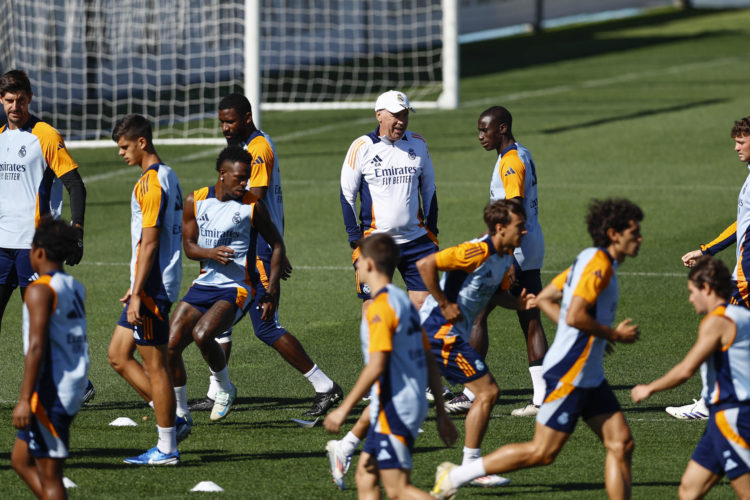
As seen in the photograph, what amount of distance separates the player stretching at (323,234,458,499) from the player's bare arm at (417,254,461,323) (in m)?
1.13

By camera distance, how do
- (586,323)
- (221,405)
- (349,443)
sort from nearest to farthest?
1. (586,323)
2. (349,443)
3. (221,405)

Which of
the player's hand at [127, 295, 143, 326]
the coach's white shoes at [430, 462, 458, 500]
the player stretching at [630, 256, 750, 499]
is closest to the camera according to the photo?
the player stretching at [630, 256, 750, 499]

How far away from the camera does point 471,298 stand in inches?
308

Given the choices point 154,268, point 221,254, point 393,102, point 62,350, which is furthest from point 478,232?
point 62,350

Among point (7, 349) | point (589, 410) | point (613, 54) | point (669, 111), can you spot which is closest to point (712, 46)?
point (613, 54)

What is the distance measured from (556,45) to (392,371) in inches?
1407

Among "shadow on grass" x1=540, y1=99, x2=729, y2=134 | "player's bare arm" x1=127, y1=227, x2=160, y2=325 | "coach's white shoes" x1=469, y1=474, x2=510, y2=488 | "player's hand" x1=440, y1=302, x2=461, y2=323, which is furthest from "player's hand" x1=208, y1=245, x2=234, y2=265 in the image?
"shadow on grass" x1=540, y1=99, x2=729, y2=134

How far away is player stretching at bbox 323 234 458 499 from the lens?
244 inches

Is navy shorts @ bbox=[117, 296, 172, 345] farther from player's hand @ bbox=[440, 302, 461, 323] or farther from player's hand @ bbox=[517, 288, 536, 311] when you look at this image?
player's hand @ bbox=[517, 288, 536, 311]

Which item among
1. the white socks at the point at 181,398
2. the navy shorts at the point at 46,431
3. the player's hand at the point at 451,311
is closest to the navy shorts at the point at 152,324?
the white socks at the point at 181,398

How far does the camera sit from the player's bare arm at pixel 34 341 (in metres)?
6.27

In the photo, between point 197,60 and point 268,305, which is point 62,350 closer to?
point 268,305

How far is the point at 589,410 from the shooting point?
6.88m

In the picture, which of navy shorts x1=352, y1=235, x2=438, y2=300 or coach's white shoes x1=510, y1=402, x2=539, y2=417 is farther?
navy shorts x1=352, y1=235, x2=438, y2=300
